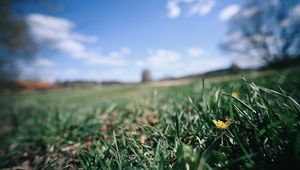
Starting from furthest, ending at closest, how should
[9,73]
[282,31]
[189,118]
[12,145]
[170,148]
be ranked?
[282,31] < [9,73] < [12,145] < [189,118] < [170,148]

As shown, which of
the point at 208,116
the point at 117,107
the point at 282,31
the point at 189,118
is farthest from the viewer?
the point at 282,31

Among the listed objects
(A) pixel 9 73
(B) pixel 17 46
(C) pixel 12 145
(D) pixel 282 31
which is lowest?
(C) pixel 12 145

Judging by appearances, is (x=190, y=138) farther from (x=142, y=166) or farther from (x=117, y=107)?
(x=117, y=107)

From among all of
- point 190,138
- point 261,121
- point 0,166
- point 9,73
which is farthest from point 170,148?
point 9,73

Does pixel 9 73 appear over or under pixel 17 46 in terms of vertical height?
under

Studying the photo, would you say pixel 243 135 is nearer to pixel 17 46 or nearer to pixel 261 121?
pixel 261 121

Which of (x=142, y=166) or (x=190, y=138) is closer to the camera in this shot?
(x=142, y=166)

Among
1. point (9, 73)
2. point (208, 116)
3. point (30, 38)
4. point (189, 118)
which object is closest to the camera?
point (208, 116)

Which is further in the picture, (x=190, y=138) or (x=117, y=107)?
(x=117, y=107)

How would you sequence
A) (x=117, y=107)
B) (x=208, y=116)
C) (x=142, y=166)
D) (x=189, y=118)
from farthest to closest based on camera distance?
(x=117, y=107) < (x=189, y=118) < (x=208, y=116) < (x=142, y=166)

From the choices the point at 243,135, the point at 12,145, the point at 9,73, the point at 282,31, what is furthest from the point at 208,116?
the point at 282,31
